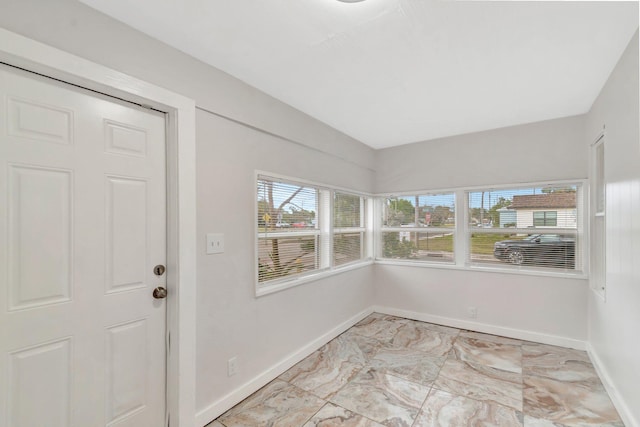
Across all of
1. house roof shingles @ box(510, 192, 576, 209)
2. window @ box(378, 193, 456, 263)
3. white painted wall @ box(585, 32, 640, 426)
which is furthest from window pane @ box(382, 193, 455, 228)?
white painted wall @ box(585, 32, 640, 426)

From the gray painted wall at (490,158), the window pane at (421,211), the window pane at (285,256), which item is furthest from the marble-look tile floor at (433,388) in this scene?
the gray painted wall at (490,158)

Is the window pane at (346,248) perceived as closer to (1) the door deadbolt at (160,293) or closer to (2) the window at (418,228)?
(2) the window at (418,228)

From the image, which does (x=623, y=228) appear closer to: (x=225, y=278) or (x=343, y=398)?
(x=343, y=398)

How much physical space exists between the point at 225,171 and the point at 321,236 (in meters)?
1.44

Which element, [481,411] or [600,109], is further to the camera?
[600,109]

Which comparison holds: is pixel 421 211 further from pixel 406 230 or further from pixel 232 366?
pixel 232 366

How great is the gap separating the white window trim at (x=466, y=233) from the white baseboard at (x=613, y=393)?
0.75 meters

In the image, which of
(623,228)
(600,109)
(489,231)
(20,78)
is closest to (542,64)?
(600,109)

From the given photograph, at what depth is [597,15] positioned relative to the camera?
1.50 metres

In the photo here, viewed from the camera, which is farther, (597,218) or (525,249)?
(525,249)

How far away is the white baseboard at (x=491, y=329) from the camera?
9.73 feet

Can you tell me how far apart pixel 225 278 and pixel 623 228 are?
2694 millimetres

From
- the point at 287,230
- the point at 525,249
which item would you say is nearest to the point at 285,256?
the point at 287,230

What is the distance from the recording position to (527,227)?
10.6 feet
